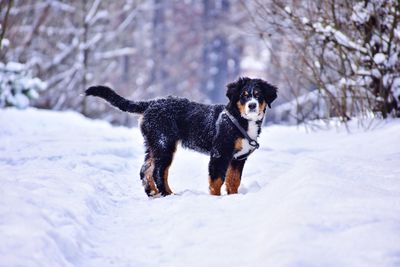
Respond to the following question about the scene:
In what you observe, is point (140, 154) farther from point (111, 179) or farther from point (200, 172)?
point (111, 179)

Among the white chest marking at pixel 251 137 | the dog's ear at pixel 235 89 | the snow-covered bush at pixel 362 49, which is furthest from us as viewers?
the snow-covered bush at pixel 362 49

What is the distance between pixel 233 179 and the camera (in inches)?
239

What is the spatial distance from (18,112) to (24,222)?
10.7 metres

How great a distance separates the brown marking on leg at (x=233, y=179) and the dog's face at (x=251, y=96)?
64 centimetres

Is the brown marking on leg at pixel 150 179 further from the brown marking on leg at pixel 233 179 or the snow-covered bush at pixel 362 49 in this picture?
the snow-covered bush at pixel 362 49

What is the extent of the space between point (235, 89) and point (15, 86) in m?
10.2

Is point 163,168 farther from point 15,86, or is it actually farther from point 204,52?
point 204,52

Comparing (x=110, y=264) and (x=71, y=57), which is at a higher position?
(x=71, y=57)

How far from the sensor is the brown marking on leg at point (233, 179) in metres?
6.06

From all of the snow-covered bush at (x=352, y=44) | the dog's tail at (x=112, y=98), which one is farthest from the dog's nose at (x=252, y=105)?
the snow-covered bush at (x=352, y=44)

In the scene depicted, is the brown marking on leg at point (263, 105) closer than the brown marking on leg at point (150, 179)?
Yes

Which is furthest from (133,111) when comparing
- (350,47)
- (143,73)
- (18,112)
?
(143,73)

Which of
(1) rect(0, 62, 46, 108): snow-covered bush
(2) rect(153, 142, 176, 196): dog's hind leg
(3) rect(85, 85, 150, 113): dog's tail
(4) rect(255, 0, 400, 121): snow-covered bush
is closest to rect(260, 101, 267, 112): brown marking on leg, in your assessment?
(2) rect(153, 142, 176, 196): dog's hind leg

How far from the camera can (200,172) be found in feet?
26.2
